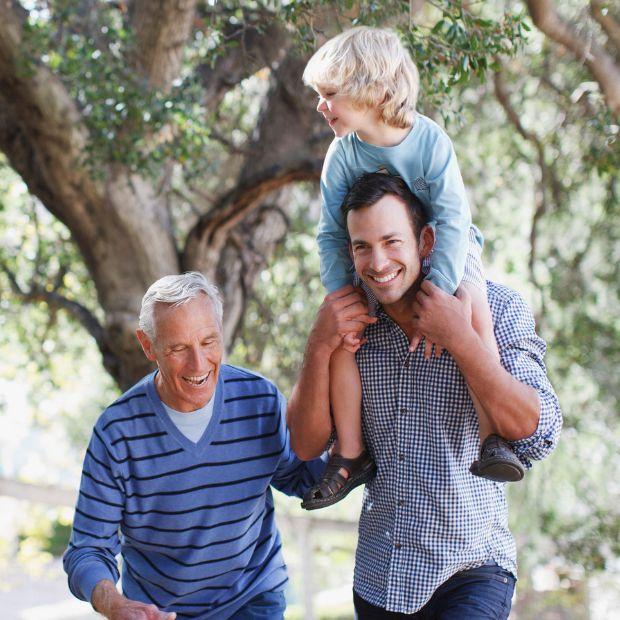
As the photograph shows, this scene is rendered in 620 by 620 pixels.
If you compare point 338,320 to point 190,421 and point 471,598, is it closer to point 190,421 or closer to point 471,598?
point 190,421

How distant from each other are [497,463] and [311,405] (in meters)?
0.60

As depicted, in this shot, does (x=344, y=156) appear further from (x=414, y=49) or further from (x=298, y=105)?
(x=298, y=105)

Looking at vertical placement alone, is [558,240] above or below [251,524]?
above

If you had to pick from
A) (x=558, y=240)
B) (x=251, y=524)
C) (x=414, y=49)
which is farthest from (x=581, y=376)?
(x=251, y=524)

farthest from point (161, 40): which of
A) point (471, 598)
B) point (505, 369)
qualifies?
point (471, 598)

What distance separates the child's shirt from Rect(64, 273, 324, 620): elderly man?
1.33 ft

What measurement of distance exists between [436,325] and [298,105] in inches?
149

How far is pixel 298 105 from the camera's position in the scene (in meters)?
6.05

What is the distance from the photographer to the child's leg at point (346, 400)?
2752mm

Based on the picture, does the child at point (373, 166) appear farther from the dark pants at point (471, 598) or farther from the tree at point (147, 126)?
the tree at point (147, 126)

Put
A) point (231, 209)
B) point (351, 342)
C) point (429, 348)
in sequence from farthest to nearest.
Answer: point (231, 209), point (351, 342), point (429, 348)

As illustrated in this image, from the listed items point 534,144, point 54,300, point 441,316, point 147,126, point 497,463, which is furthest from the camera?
point 54,300

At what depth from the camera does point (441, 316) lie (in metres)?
2.50

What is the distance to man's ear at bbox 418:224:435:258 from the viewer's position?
107 inches
